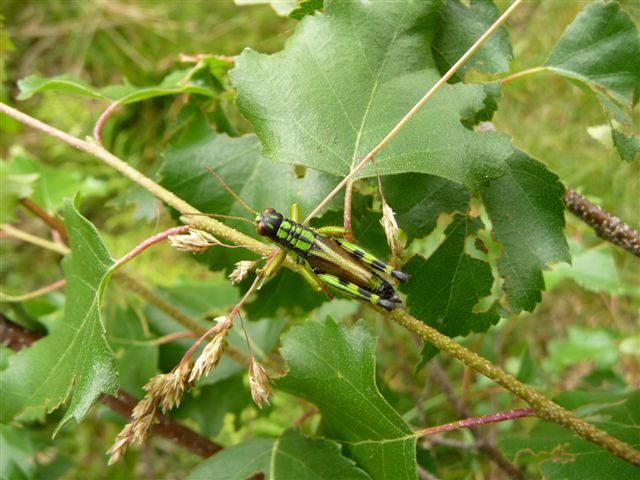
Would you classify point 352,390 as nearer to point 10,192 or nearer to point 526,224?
point 526,224

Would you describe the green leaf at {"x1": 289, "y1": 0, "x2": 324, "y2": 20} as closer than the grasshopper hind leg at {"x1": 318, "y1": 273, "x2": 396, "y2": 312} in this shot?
No

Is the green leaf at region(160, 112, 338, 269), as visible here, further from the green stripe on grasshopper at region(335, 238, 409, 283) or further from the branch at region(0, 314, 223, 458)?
the branch at region(0, 314, 223, 458)

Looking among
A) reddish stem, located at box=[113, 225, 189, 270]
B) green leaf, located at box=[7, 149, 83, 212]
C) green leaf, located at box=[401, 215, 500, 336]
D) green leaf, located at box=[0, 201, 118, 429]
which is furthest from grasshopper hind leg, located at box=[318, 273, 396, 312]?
green leaf, located at box=[7, 149, 83, 212]

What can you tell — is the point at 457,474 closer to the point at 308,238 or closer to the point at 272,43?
the point at 308,238

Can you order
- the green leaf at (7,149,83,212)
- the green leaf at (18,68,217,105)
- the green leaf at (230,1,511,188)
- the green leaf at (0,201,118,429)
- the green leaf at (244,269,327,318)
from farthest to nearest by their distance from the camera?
the green leaf at (7,149,83,212), the green leaf at (244,269,327,318), the green leaf at (18,68,217,105), the green leaf at (230,1,511,188), the green leaf at (0,201,118,429)

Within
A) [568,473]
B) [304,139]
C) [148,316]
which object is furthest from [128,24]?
[568,473]

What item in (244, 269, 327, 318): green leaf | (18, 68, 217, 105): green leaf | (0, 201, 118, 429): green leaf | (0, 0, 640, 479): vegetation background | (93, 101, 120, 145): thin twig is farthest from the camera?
(0, 0, 640, 479): vegetation background
